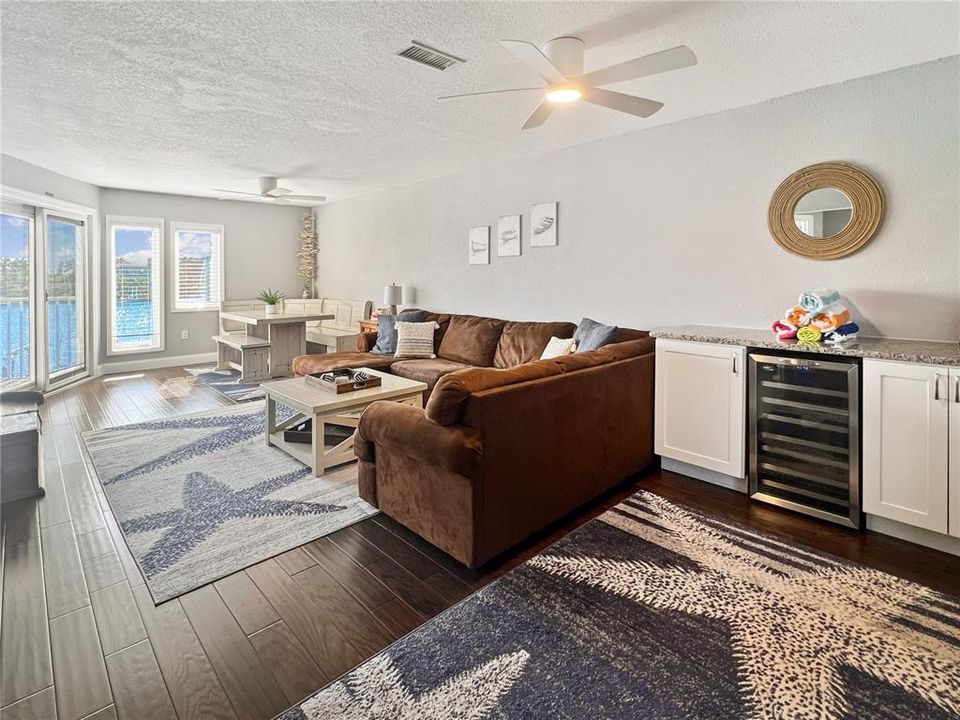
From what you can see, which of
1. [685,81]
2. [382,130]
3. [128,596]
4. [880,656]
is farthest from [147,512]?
[685,81]

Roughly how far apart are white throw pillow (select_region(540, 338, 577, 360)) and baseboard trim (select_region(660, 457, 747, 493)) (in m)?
1.15

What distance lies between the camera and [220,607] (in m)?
2.05

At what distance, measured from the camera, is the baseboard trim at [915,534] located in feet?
8.23

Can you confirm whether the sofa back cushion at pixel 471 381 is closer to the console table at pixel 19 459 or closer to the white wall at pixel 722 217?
the white wall at pixel 722 217

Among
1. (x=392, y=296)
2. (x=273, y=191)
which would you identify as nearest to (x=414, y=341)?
(x=392, y=296)

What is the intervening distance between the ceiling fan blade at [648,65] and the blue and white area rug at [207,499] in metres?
2.67

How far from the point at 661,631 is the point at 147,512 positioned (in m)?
2.79

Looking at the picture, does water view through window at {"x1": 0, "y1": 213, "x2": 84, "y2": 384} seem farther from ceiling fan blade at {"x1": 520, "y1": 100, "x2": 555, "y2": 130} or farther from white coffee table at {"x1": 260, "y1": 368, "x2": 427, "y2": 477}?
ceiling fan blade at {"x1": 520, "y1": 100, "x2": 555, "y2": 130}

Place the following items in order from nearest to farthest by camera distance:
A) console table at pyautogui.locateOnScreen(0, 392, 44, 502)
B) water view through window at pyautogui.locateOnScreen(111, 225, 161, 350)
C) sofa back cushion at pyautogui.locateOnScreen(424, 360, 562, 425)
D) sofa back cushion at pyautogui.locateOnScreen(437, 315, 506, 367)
Result: sofa back cushion at pyautogui.locateOnScreen(424, 360, 562, 425)
console table at pyautogui.locateOnScreen(0, 392, 44, 502)
sofa back cushion at pyautogui.locateOnScreen(437, 315, 506, 367)
water view through window at pyautogui.locateOnScreen(111, 225, 161, 350)

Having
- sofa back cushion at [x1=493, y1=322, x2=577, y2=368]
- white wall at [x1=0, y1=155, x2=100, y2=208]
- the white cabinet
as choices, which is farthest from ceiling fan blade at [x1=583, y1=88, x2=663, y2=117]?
white wall at [x1=0, y1=155, x2=100, y2=208]

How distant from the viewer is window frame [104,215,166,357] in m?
6.92

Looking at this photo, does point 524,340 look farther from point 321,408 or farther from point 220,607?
point 220,607

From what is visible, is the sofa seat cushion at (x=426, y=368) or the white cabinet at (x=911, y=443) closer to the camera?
the white cabinet at (x=911, y=443)

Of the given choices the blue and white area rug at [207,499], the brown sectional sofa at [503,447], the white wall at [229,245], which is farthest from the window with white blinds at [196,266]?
the brown sectional sofa at [503,447]
